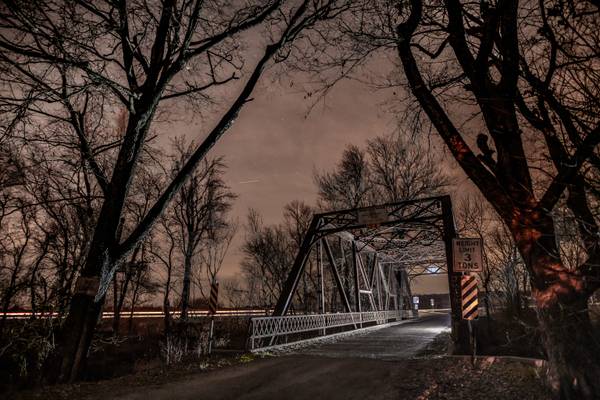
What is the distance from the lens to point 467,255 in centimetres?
880

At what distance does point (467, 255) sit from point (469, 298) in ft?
3.91

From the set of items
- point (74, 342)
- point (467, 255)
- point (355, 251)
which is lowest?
point (74, 342)

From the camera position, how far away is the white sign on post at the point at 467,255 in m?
8.73

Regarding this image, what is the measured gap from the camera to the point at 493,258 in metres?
22.6

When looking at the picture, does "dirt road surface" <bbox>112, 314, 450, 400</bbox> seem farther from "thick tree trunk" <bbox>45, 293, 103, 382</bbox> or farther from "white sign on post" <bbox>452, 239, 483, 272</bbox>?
"white sign on post" <bbox>452, 239, 483, 272</bbox>

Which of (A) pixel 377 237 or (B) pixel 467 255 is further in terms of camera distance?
(A) pixel 377 237

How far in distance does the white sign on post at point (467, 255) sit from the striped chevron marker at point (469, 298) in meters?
0.77

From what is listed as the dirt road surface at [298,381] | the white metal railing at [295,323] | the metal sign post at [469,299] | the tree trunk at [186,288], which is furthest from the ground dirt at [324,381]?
the tree trunk at [186,288]

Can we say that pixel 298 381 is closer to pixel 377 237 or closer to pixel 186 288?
pixel 186 288

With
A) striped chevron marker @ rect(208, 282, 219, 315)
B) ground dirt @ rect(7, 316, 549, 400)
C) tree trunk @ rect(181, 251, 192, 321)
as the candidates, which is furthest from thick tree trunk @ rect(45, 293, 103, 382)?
tree trunk @ rect(181, 251, 192, 321)

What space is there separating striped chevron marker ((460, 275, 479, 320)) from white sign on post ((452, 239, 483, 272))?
765mm

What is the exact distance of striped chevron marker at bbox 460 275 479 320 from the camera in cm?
898

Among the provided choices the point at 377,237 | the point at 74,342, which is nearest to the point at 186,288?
the point at 377,237

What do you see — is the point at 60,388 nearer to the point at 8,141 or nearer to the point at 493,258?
the point at 8,141
